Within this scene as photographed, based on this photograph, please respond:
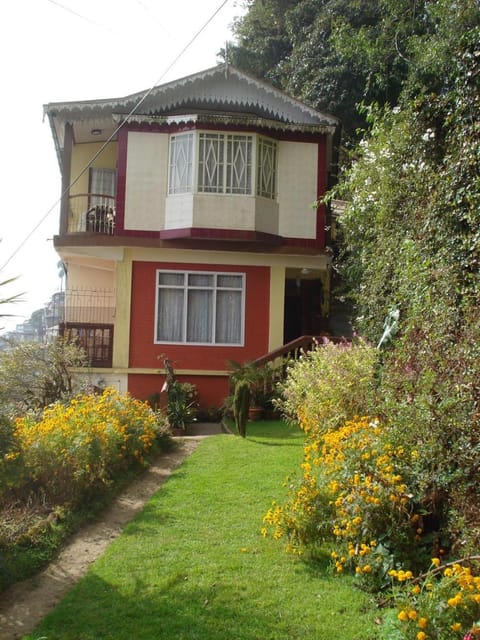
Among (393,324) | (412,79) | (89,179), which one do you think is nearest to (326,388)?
(393,324)

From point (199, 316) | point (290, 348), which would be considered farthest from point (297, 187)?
point (290, 348)

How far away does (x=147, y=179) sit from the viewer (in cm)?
1580

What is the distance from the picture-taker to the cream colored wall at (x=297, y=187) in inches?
638

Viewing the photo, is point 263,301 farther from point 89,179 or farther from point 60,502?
point 60,502

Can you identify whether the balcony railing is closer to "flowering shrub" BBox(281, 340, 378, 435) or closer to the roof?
the roof

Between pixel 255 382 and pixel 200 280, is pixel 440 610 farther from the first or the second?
pixel 200 280

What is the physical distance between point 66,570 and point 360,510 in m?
2.97

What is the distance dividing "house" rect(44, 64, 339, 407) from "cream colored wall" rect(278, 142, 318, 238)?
0.09 feet

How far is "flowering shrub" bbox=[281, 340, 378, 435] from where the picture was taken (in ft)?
29.9

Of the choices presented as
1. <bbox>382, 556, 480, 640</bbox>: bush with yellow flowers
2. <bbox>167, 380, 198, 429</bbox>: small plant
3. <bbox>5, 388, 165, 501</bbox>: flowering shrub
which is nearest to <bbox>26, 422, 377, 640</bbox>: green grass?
<bbox>382, 556, 480, 640</bbox>: bush with yellow flowers

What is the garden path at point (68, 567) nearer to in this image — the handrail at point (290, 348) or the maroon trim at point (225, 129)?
the handrail at point (290, 348)

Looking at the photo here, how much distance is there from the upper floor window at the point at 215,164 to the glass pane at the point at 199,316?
266cm

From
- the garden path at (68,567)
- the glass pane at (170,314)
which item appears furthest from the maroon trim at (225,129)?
the garden path at (68,567)

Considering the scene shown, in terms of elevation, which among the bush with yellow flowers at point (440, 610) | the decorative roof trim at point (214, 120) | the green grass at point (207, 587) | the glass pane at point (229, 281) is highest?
the decorative roof trim at point (214, 120)
